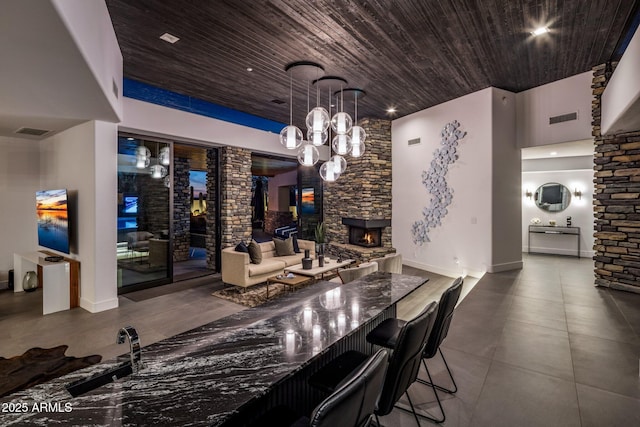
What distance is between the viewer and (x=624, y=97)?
367 centimetres

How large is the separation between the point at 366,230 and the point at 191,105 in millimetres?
4853

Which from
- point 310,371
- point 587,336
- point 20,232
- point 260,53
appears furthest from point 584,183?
point 20,232

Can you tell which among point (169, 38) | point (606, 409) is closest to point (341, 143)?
point (169, 38)

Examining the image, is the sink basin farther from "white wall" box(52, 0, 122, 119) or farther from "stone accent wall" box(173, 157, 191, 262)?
"stone accent wall" box(173, 157, 191, 262)

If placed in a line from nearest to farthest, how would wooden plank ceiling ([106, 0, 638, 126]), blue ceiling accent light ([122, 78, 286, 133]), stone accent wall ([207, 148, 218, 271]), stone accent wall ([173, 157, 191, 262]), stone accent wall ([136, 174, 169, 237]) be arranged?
1. wooden plank ceiling ([106, 0, 638, 126])
2. blue ceiling accent light ([122, 78, 286, 133])
3. stone accent wall ([136, 174, 169, 237])
4. stone accent wall ([207, 148, 218, 271])
5. stone accent wall ([173, 157, 191, 262])

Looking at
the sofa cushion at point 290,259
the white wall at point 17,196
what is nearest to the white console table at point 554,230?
the sofa cushion at point 290,259

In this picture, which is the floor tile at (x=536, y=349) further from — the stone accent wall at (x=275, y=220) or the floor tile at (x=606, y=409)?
the stone accent wall at (x=275, y=220)

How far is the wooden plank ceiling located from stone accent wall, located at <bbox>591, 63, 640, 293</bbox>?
1224mm

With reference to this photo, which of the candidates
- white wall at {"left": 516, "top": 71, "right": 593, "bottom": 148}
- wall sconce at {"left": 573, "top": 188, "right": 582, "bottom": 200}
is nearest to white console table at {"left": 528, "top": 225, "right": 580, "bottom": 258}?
wall sconce at {"left": 573, "top": 188, "right": 582, "bottom": 200}

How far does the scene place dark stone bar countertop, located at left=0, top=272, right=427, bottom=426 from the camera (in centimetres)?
100

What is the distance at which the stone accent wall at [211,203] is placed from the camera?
6953 millimetres

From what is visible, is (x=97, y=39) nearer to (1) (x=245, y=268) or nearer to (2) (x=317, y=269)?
(1) (x=245, y=268)

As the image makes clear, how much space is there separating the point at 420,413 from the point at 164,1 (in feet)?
14.4

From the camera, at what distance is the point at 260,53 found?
4336mm
